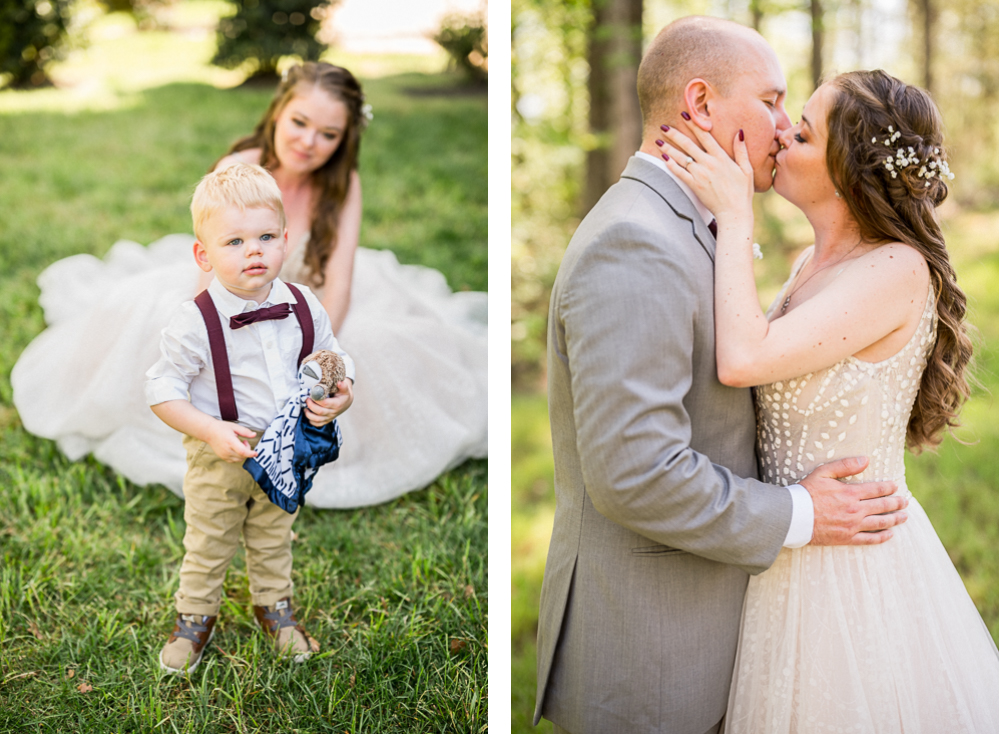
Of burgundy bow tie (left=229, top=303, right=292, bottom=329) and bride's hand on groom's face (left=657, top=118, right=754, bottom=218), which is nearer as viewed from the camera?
bride's hand on groom's face (left=657, top=118, right=754, bottom=218)

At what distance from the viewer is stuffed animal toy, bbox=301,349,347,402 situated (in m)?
2.13

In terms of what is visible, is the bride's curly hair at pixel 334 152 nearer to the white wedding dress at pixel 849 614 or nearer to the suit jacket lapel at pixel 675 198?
the suit jacket lapel at pixel 675 198

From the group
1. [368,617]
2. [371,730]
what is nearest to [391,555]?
[368,617]

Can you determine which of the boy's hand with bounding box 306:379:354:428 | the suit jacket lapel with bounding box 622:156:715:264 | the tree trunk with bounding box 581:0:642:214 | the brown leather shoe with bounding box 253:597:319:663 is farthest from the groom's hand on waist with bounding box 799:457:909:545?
the tree trunk with bounding box 581:0:642:214

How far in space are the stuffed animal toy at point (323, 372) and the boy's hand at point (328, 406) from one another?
0.04 feet

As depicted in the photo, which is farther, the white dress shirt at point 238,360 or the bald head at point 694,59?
the white dress shirt at point 238,360

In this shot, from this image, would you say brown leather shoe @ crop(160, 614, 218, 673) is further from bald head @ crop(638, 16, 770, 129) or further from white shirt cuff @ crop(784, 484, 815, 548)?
bald head @ crop(638, 16, 770, 129)

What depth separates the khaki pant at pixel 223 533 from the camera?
234 cm

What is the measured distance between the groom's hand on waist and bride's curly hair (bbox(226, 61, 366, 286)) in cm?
219

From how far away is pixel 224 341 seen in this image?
2092 millimetres

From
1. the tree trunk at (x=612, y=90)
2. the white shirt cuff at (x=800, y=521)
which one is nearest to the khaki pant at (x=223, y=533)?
the white shirt cuff at (x=800, y=521)

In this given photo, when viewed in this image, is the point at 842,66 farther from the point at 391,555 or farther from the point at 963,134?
the point at 391,555

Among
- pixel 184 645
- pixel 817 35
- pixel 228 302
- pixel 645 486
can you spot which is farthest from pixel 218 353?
pixel 817 35

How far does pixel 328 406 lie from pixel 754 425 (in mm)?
1138
